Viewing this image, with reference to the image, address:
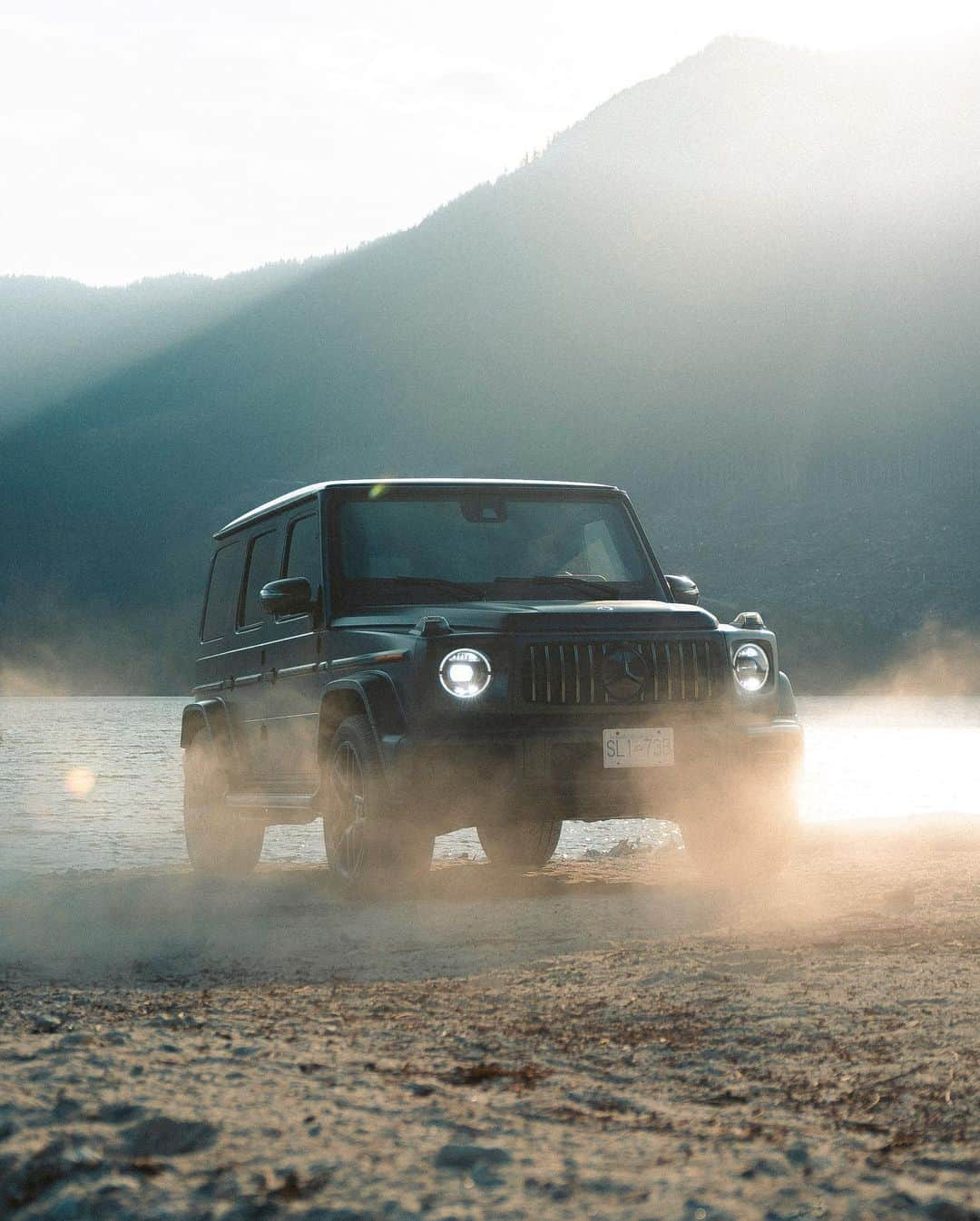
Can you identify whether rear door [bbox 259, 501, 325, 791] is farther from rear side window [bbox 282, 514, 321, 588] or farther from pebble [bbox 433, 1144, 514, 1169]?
pebble [bbox 433, 1144, 514, 1169]

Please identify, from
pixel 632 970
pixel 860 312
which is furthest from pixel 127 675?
pixel 632 970

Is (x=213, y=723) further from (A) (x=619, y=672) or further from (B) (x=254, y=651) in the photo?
(A) (x=619, y=672)

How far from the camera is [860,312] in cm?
19650

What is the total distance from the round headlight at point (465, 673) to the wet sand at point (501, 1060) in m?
1.09

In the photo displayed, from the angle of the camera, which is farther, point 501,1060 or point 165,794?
point 165,794

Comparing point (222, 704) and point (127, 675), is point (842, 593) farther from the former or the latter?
point (222, 704)

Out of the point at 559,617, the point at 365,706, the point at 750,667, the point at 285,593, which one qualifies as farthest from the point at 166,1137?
the point at 750,667

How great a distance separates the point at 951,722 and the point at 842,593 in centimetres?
9834

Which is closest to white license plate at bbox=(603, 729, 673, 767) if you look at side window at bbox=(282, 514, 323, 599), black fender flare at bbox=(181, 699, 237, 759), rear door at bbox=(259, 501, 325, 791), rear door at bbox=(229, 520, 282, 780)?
rear door at bbox=(259, 501, 325, 791)

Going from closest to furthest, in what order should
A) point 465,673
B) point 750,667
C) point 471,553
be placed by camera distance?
1. point 465,673
2. point 750,667
3. point 471,553

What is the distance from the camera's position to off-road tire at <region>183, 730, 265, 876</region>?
10523mm

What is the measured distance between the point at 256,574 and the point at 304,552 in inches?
40.9

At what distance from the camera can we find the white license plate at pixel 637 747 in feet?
26.1

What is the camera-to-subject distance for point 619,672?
8039 millimetres
